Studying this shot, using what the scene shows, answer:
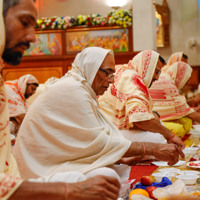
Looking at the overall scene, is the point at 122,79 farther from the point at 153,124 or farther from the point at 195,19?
the point at 195,19

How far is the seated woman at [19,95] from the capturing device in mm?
6152

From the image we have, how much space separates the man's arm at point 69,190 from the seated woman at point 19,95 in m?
4.92

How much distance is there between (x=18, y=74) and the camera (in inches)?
367

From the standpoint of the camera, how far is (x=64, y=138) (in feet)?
7.35

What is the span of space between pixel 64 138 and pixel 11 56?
0.96 m

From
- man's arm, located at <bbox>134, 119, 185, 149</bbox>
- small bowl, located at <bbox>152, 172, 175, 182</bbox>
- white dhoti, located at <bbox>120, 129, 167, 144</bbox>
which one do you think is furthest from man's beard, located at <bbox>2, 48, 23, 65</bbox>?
white dhoti, located at <bbox>120, 129, 167, 144</bbox>

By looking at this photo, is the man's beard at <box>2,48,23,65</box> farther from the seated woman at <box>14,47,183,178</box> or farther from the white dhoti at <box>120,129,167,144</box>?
the white dhoti at <box>120,129,167,144</box>

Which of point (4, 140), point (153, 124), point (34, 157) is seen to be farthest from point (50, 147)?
point (153, 124)

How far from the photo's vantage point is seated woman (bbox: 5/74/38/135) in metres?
6.15

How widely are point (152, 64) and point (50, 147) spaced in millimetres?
2336

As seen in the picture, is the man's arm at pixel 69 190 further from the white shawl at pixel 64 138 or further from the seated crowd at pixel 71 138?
the white shawl at pixel 64 138

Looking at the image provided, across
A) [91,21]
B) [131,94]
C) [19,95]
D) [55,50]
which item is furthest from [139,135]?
[55,50]

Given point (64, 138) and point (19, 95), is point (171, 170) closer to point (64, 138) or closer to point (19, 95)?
point (64, 138)

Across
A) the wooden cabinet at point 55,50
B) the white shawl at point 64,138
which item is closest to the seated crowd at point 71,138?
the white shawl at point 64,138
